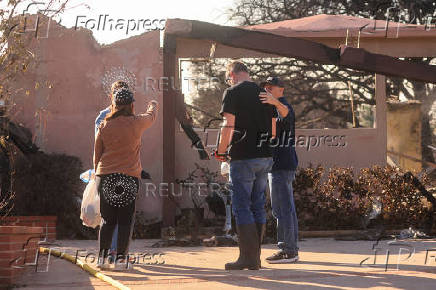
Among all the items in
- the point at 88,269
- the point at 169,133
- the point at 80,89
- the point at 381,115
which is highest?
the point at 80,89

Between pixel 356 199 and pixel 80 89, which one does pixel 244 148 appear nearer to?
pixel 356 199

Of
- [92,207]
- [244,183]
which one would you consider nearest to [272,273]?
[244,183]

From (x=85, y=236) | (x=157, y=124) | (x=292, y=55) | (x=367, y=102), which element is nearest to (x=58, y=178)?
(x=85, y=236)

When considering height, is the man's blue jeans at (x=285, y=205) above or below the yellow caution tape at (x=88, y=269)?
above

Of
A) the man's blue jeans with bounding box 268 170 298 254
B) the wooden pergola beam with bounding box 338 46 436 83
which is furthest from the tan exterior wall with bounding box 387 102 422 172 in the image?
the wooden pergola beam with bounding box 338 46 436 83

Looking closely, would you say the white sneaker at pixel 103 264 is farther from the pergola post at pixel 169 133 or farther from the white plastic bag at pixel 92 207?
the pergola post at pixel 169 133

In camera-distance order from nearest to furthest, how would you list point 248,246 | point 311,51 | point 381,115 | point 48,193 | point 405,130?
point 248,246, point 311,51, point 48,193, point 381,115, point 405,130

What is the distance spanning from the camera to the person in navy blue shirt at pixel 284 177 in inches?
297

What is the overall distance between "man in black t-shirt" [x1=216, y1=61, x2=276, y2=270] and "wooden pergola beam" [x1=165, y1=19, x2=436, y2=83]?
0.73 metres

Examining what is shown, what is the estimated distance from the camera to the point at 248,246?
22.4 ft

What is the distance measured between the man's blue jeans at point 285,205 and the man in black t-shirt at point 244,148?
23.3 inches

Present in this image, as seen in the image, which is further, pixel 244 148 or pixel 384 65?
pixel 384 65

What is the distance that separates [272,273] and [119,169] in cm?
168

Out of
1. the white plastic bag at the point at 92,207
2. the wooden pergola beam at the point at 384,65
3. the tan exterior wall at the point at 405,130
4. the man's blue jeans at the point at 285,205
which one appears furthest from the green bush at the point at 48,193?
the tan exterior wall at the point at 405,130
